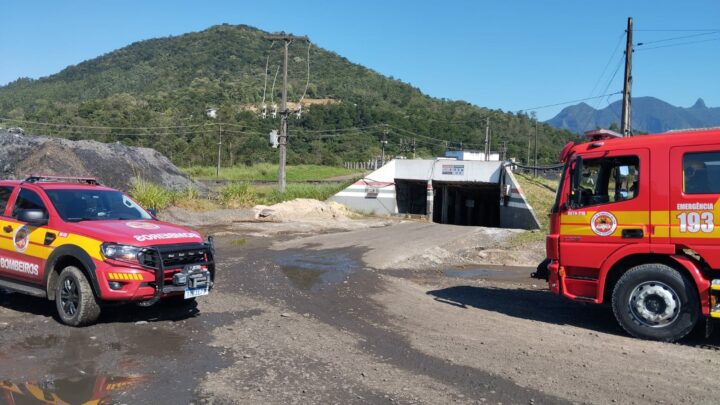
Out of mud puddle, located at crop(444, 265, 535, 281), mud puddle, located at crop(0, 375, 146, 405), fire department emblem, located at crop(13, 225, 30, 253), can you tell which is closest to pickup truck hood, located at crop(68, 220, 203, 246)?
fire department emblem, located at crop(13, 225, 30, 253)

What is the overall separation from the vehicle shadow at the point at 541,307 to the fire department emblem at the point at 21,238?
6.59 metres

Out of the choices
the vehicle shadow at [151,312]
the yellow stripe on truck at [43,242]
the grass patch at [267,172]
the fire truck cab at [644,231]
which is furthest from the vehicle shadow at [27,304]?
the grass patch at [267,172]

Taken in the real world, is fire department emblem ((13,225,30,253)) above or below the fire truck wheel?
above

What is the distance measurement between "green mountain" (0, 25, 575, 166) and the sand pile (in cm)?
4042

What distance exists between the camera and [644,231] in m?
8.00

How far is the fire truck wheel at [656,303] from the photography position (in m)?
7.64

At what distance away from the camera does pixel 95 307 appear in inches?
295

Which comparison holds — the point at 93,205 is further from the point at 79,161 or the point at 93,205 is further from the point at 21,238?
the point at 79,161

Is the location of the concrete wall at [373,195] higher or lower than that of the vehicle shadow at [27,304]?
higher

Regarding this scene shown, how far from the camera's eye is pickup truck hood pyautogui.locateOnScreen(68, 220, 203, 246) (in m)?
7.52

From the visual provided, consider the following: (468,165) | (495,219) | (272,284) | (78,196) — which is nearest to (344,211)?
(468,165)

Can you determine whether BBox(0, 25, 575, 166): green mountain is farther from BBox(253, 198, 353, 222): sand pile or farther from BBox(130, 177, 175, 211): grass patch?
BBox(130, 177, 175, 211): grass patch

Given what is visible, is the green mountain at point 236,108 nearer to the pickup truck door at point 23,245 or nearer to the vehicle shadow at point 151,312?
the pickup truck door at point 23,245

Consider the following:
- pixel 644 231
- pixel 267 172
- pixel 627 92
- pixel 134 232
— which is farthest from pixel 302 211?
pixel 267 172
